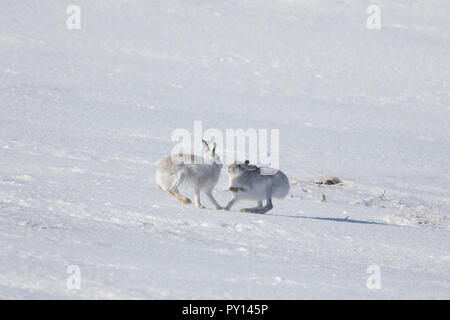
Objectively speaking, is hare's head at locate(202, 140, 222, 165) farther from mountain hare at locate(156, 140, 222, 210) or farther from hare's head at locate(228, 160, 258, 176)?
hare's head at locate(228, 160, 258, 176)

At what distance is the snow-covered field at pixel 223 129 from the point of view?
14.3 feet

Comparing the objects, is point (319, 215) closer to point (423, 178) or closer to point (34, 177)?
point (34, 177)

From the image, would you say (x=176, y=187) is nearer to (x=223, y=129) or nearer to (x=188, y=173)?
(x=188, y=173)

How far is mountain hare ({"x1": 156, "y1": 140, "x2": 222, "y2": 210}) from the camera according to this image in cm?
688

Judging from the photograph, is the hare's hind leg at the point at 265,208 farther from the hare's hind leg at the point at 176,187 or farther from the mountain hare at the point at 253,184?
the hare's hind leg at the point at 176,187

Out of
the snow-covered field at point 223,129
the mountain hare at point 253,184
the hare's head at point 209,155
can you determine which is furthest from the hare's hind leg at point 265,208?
the hare's head at point 209,155

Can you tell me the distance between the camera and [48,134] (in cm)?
1017

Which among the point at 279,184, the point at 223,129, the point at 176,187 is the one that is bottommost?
the point at 176,187

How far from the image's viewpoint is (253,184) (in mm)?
7137

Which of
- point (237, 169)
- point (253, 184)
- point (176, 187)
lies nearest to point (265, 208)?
point (253, 184)

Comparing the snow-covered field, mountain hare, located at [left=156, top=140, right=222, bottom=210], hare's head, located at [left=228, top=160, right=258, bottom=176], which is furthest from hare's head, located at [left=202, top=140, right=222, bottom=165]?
the snow-covered field

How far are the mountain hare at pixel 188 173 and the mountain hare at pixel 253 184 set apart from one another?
0.20 m

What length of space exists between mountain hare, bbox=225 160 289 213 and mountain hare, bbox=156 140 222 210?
20 centimetres

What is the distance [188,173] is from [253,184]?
27.3 inches
